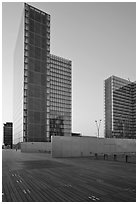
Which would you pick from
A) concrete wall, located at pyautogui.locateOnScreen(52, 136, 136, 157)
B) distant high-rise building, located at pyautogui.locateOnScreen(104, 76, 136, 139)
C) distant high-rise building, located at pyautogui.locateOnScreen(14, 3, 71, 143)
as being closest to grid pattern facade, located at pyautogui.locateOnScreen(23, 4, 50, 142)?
distant high-rise building, located at pyautogui.locateOnScreen(14, 3, 71, 143)

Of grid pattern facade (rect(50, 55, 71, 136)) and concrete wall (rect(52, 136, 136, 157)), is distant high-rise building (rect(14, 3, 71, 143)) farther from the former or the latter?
concrete wall (rect(52, 136, 136, 157))

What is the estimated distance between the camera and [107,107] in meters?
195

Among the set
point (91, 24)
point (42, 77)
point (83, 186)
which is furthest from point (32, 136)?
point (83, 186)

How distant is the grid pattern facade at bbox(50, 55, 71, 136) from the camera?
130 meters

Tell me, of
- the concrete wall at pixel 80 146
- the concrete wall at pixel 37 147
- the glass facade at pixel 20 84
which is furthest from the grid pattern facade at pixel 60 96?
the concrete wall at pixel 80 146

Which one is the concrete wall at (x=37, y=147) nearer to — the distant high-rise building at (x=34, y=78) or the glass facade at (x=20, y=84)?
the distant high-rise building at (x=34, y=78)

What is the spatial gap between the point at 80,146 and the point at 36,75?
64425 millimetres

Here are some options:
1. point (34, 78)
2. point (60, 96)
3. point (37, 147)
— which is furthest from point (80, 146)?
point (60, 96)

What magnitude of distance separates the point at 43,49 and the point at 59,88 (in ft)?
141

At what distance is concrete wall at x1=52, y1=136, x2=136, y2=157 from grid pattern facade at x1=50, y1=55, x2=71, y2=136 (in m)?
89.2

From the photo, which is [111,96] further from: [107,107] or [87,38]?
[87,38]

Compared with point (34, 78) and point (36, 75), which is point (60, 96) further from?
point (34, 78)

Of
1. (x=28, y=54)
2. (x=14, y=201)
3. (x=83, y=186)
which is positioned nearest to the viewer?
(x=14, y=201)

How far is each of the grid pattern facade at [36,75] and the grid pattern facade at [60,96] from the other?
34.5 metres
